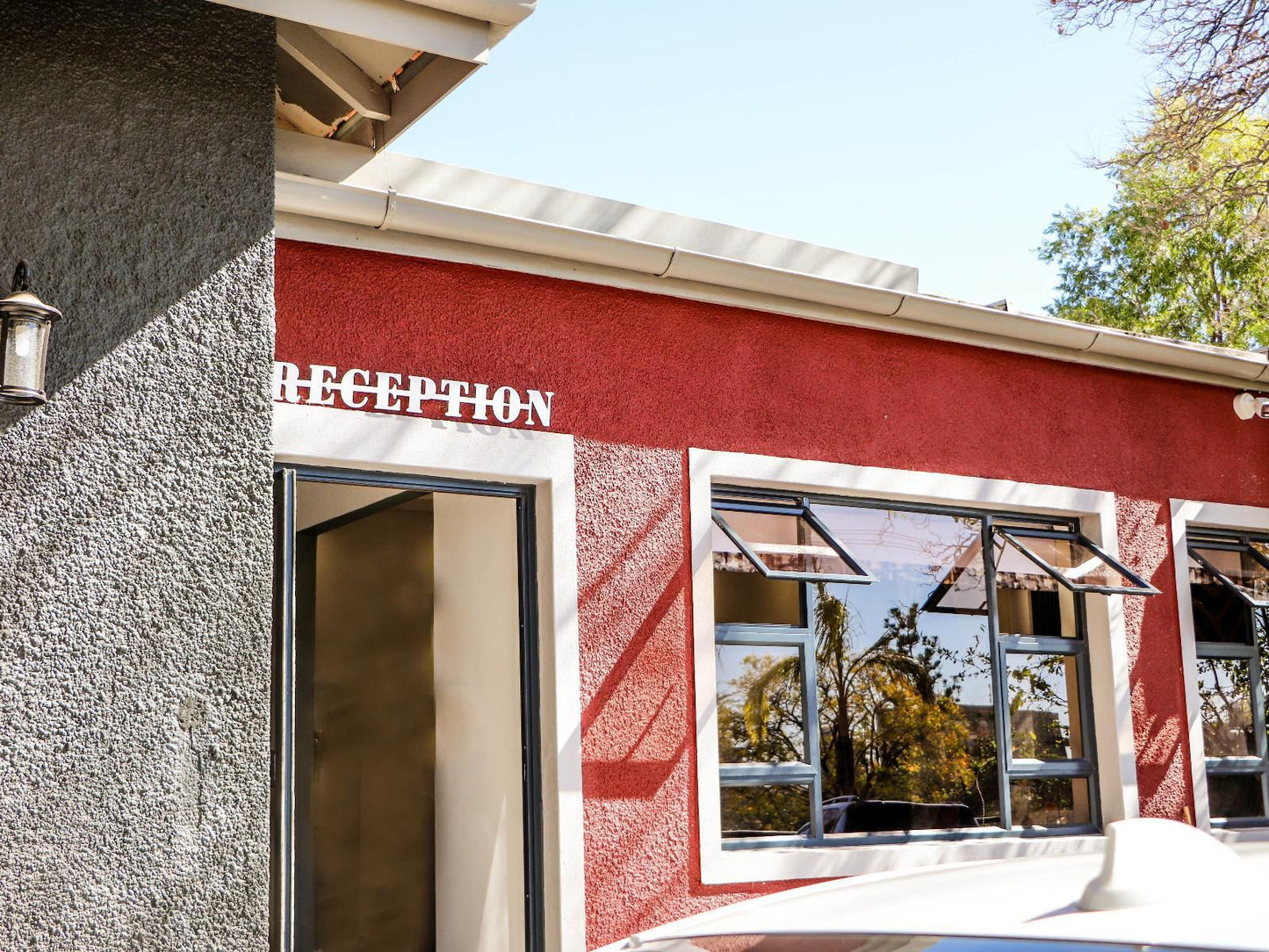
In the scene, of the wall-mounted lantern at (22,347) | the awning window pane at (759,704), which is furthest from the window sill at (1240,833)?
→ the wall-mounted lantern at (22,347)

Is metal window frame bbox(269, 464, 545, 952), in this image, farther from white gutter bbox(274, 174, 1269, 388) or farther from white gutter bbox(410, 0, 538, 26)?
white gutter bbox(410, 0, 538, 26)

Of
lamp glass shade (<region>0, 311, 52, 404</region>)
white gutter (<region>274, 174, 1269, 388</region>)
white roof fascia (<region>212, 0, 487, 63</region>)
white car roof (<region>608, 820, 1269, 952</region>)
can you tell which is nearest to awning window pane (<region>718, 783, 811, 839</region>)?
white gutter (<region>274, 174, 1269, 388</region>)

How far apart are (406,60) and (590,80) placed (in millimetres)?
11010

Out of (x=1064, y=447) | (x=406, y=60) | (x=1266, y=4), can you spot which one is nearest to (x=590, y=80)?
(x=1266, y=4)

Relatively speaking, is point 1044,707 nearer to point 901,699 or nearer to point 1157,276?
point 901,699

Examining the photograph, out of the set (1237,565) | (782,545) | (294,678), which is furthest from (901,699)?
(294,678)

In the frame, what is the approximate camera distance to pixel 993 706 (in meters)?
7.49

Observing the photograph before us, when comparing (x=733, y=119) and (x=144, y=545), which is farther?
(x=733, y=119)

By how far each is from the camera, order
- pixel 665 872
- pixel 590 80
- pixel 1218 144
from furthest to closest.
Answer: pixel 1218 144, pixel 590 80, pixel 665 872

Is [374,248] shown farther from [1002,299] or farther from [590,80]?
[590,80]

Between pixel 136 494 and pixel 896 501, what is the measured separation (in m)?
4.59

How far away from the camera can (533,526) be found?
6.05 metres

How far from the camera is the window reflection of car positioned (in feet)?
22.4

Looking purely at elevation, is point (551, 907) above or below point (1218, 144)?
below
